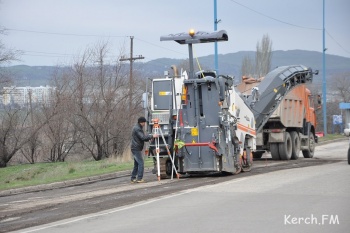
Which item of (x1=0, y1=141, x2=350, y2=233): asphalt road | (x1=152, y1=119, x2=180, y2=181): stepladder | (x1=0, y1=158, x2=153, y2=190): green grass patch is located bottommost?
(x1=0, y1=158, x2=153, y2=190): green grass patch

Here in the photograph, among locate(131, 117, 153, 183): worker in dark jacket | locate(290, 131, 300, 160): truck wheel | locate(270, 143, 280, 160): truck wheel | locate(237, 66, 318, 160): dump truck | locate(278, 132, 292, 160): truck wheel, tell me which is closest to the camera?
locate(131, 117, 153, 183): worker in dark jacket

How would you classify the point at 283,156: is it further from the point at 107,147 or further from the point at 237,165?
the point at 107,147

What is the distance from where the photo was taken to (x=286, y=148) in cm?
2967

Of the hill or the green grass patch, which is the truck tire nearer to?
the green grass patch

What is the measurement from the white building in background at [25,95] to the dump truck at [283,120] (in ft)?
50.4

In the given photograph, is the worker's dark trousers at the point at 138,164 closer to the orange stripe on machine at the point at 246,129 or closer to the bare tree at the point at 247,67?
the orange stripe on machine at the point at 246,129

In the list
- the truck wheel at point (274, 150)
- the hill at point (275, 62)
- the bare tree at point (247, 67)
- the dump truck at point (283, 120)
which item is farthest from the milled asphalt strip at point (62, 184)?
the bare tree at point (247, 67)

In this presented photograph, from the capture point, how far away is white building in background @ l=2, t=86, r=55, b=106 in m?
40.1

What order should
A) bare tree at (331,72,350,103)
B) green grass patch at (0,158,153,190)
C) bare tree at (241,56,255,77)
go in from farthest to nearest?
bare tree at (331,72,350,103), bare tree at (241,56,255,77), green grass patch at (0,158,153,190)

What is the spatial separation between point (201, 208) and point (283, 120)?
16.7 meters

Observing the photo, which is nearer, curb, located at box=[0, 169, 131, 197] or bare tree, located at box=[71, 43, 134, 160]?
curb, located at box=[0, 169, 131, 197]

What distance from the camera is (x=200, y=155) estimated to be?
66.8 ft

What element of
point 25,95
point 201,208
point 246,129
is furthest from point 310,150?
point 201,208

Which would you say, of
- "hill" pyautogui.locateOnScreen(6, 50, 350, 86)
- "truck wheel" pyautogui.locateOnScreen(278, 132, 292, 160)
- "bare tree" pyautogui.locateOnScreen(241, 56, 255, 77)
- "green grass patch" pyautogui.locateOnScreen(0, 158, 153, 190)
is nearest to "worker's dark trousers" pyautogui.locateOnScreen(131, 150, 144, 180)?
"green grass patch" pyautogui.locateOnScreen(0, 158, 153, 190)
